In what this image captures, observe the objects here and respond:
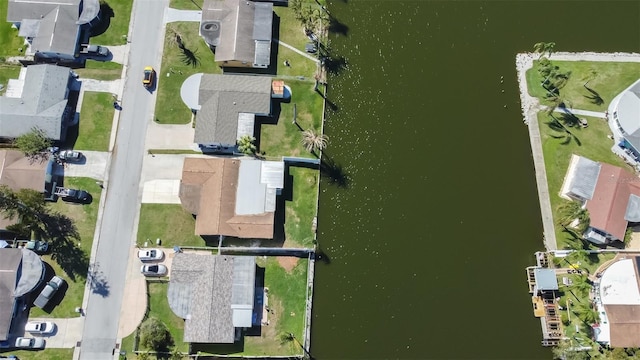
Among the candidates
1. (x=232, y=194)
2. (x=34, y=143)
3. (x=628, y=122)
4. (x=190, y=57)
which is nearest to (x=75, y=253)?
(x=34, y=143)

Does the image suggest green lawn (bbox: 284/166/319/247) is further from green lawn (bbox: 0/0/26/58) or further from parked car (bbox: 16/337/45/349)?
green lawn (bbox: 0/0/26/58)

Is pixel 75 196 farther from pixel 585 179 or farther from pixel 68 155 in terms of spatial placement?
pixel 585 179

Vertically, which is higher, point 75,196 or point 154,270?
point 75,196

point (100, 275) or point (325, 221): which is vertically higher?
point (325, 221)

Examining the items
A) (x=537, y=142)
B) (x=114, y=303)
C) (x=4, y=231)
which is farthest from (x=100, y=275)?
(x=537, y=142)

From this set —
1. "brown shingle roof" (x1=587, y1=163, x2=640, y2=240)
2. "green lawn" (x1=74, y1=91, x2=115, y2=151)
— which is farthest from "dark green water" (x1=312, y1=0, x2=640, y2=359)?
"green lawn" (x1=74, y1=91, x2=115, y2=151)

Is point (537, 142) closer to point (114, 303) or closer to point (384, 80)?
point (384, 80)
